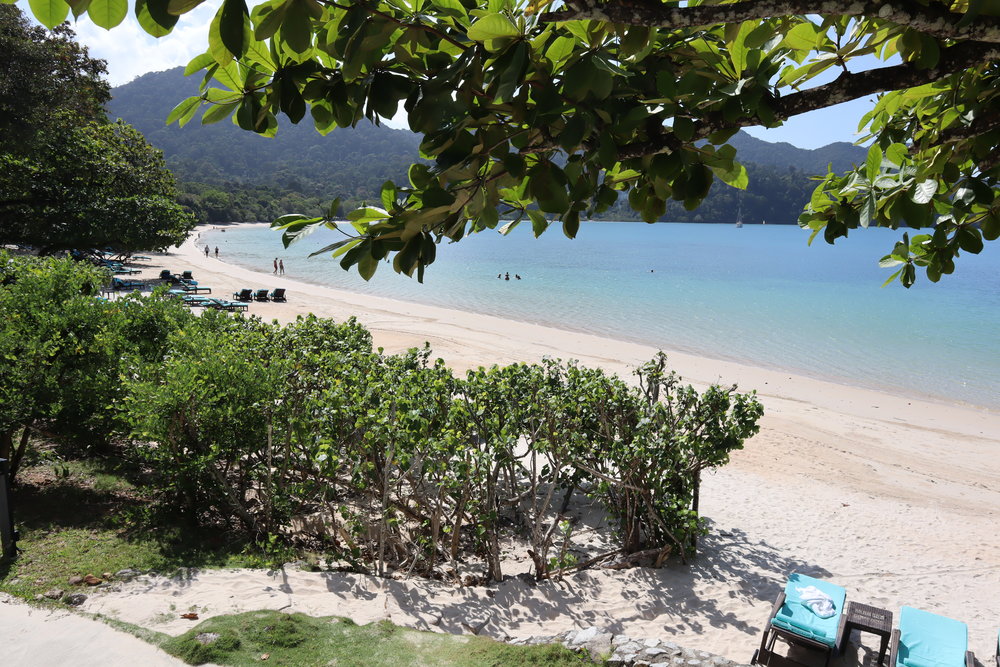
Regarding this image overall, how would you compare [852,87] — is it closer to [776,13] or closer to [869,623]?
[776,13]

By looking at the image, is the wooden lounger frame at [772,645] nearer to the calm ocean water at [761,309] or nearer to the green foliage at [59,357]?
the green foliage at [59,357]

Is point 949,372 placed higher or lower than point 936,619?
higher

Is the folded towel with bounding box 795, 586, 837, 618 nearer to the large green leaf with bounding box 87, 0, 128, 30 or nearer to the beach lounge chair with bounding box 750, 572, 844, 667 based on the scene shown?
the beach lounge chair with bounding box 750, 572, 844, 667

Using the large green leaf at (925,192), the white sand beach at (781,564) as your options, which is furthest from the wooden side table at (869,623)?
the large green leaf at (925,192)

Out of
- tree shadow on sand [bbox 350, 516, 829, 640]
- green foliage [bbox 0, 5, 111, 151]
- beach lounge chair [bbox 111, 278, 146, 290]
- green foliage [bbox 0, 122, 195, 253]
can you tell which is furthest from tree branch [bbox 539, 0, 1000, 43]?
beach lounge chair [bbox 111, 278, 146, 290]

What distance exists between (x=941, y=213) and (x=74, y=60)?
18723 mm

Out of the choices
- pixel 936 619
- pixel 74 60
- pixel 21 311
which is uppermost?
pixel 74 60

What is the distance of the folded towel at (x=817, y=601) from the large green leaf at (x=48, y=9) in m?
6.42

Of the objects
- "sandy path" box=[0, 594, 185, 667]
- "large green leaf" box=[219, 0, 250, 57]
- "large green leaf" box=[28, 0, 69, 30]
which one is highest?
"large green leaf" box=[219, 0, 250, 57]

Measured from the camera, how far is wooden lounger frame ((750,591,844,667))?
507 cm

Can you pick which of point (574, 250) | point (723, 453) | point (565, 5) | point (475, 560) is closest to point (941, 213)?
point (565, 5)

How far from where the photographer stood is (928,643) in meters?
5.05

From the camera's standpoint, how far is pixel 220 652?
383 cm

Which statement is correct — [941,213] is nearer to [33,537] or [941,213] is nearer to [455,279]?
[33,537]
